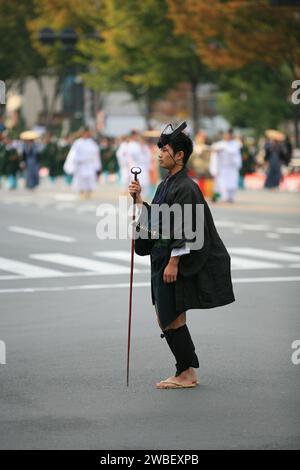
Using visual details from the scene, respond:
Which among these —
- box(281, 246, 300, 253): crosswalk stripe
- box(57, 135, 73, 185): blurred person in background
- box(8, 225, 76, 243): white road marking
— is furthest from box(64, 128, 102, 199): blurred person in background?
box(281, 246, 300, 253): crosswalk stripe

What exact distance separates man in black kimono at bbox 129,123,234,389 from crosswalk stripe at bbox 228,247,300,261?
9.61 metres

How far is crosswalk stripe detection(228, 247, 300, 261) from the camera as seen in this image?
1845 cm

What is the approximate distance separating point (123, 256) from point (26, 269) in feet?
6.85

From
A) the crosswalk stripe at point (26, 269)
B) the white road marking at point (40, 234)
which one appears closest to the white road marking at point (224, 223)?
the white road marking at point (40, 234)

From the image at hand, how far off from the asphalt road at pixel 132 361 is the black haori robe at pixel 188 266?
57cm

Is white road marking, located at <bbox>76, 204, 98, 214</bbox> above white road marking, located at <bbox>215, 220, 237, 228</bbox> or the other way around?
above

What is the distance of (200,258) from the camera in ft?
28.5

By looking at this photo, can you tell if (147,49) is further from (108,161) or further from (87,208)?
(87,208)

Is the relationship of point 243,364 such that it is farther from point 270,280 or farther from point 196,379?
point 270,280

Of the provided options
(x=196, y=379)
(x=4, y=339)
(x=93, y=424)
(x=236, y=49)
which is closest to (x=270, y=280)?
(x=4, y=339)

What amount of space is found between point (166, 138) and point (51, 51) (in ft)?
191

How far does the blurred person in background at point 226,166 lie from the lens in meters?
32.2

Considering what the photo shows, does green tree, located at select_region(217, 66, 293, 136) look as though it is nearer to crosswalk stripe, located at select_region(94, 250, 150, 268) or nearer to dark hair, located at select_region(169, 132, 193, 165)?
crosswalk stripe, located at select_region(94, 250, 150, 268)

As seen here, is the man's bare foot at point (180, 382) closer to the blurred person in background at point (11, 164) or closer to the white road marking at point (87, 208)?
the white road marking at point (87, 208)
